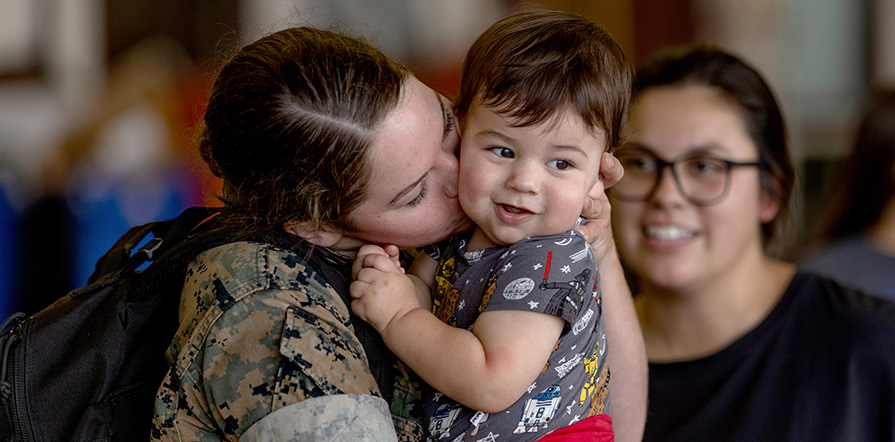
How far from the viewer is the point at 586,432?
51.1 inches

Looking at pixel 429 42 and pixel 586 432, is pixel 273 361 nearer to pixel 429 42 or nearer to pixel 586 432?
pixel 586 432

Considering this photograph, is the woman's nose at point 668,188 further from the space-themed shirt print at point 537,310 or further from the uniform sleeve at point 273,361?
the uniform sleeve at point 273,361

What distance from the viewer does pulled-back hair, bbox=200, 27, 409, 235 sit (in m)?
1.19

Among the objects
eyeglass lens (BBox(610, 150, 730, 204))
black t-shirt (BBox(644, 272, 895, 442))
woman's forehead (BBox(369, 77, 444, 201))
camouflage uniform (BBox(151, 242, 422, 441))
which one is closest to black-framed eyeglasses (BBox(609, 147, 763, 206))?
eyeglass lens (BBox(610, 150, 730, 204))

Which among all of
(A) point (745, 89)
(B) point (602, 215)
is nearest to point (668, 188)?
(A) point (745, 89)

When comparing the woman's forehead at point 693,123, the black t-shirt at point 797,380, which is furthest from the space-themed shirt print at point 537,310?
the woman's forehead at point 693,123

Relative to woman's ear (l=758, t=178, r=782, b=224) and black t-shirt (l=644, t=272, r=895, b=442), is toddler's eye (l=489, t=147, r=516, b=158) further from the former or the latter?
woman's ear (l=758, t=178, r=782, b=224)

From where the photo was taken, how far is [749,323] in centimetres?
229

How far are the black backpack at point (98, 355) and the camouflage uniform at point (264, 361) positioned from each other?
85 millimetres

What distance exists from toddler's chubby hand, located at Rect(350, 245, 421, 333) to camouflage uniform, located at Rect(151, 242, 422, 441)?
0.15ft

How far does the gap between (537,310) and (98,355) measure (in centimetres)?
68

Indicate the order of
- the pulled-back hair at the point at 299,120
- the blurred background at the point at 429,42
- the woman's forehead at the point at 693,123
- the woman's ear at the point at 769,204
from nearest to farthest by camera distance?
1. the pulled-back hair at the point at 299,120
2. the woman's forehead at the point at 693,123
3. the woman's ear at the point at 769,204
4. the blurred background at the point at 429,42

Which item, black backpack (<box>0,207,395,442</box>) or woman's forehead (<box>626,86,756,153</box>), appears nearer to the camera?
black backpack (<box>0,207,395,442</box>)

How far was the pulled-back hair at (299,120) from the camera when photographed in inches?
46.8
